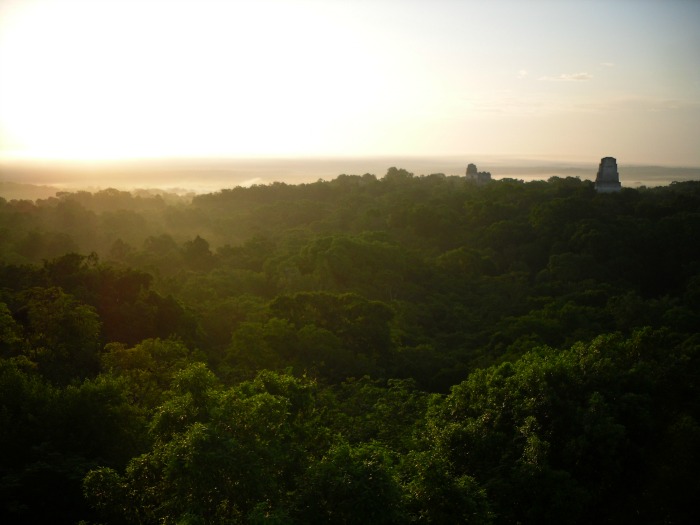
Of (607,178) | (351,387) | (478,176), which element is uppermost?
(478,176)

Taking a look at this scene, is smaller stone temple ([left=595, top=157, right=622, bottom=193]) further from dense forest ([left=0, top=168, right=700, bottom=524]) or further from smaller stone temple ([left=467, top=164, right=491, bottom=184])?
smaller stone temple ([left=467, top=164, right=491, bottom=184])

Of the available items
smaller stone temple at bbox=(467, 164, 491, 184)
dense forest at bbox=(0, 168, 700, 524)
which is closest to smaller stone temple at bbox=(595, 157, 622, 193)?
dense forest at bbox=(0, 168, 700, 524)

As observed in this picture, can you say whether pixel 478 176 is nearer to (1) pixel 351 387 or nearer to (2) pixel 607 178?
(2) pixel 607 178

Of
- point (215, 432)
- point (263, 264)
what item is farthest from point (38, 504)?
point (263, 264)

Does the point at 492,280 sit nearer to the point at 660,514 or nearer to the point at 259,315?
the point at 259,315

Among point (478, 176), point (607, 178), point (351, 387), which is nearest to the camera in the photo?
point (351, 387)

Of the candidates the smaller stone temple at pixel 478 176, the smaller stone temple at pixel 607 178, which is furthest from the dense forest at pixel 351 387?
the smaller stone temple at pixel 478 176

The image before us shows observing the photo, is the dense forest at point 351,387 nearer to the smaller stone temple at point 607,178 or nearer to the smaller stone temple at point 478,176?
the smaller stone temple at point 607,178

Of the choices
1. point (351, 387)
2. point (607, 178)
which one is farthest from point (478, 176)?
point (351, 387)

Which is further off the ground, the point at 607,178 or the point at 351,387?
the point at 607,178
